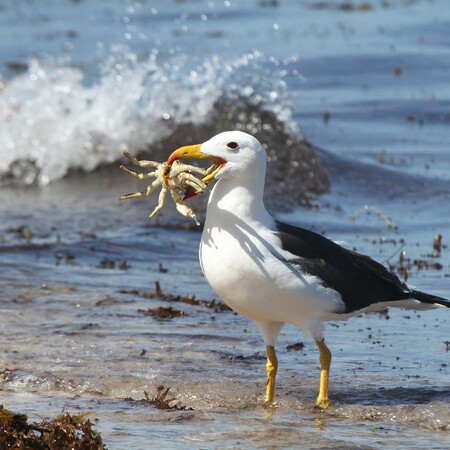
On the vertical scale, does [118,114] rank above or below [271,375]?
above

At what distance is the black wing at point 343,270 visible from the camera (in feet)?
20.7

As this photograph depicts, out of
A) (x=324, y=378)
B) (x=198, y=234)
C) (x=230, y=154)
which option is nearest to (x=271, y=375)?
(x=324, y=378)

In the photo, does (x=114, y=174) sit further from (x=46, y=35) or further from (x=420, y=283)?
(x=46, y=35)

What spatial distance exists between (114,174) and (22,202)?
1.81m

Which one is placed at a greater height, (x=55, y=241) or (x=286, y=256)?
(x=286, y=256)

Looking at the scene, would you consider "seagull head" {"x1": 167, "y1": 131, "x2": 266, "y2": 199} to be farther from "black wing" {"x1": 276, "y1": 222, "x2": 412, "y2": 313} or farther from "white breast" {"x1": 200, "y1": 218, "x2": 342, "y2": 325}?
"black wing" {"x1": 276, "y1": 222, "x2": 412, "y2": 313}

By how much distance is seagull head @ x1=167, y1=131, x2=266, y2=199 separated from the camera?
243 inches

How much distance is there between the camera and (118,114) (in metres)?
15.4

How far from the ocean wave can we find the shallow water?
0.03 metres

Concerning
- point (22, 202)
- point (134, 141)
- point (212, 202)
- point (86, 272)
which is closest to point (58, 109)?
point (134, 141)

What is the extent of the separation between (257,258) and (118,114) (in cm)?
956

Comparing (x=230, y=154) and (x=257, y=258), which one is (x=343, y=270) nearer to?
(x=257, y=258)

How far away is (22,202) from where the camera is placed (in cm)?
1328

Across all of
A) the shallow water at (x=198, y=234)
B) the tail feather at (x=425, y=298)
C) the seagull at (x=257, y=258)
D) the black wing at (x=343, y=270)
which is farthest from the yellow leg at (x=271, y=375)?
the tail feather at (x=425, y=298)
